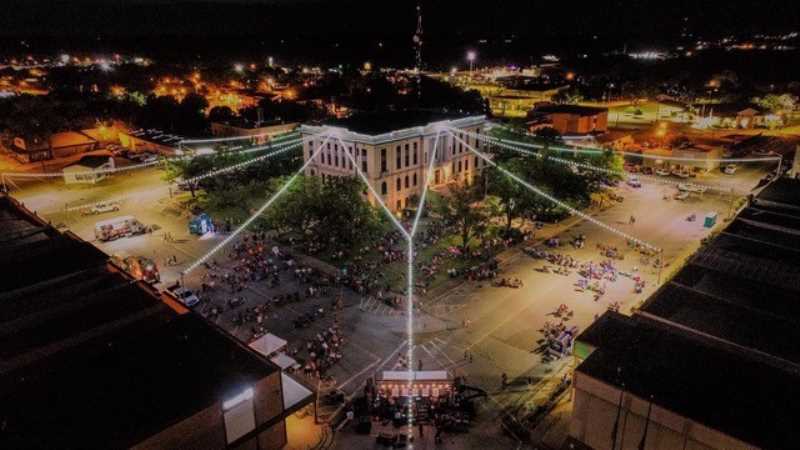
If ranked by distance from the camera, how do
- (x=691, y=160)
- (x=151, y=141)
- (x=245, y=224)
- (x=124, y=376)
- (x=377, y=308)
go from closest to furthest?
(x=124, y=376) → (x=377, y=308) → (x=245, y=224) → (x=691, y=160) → (x=151, y=141)

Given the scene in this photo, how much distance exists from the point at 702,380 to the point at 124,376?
1973 cm

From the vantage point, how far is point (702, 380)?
60.3ft

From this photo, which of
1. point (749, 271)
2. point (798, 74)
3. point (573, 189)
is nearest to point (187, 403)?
point (749, 271)

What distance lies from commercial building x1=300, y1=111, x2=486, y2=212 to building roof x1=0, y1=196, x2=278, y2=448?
22.2 meters

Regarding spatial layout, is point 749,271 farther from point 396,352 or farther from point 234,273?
point 234,273

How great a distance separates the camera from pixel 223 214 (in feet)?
149

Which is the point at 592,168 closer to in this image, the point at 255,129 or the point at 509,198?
the point at 509,198

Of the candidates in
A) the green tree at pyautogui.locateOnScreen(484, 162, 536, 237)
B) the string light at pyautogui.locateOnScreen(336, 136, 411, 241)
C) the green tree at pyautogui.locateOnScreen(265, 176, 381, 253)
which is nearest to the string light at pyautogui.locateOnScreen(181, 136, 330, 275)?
the green tree at pyautogui.locateOnScreen(265, 176, 381, 253)

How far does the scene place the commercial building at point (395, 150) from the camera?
44219 millimetres

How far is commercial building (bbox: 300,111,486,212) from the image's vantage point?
44.2 metres

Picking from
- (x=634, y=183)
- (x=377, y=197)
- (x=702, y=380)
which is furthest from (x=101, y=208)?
(x=634, y=183)

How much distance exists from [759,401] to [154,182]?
5352 centimetres

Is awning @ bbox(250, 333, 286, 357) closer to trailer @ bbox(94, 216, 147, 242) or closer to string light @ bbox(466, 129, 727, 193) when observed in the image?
trailer @ bbox(94, 216, 147, 242)

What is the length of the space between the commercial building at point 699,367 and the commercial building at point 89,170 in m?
50.0
